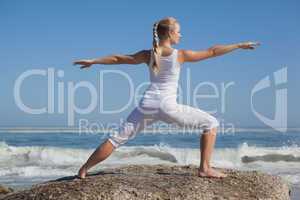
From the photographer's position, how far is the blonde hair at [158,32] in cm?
575

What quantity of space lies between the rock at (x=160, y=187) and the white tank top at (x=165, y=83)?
3.05 feet

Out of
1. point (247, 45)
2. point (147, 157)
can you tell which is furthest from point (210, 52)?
point (147, 157)

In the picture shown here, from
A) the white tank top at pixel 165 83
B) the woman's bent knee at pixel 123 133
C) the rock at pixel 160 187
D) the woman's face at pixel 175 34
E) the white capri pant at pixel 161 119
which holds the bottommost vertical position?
the rock at pixel 160 187

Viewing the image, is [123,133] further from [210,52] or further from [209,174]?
[210,52]

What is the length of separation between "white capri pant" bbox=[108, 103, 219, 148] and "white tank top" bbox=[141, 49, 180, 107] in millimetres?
101

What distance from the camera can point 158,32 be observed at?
5.80 meters

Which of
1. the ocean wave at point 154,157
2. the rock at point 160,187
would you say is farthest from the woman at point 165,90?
the ocean wave at point 154,157

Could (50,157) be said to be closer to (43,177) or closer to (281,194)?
(43,177)

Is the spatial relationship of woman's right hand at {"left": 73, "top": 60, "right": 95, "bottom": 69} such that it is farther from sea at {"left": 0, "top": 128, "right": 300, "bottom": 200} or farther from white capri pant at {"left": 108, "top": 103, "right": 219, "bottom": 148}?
sea at {"left": 0, "top": 128, "right": 300, "bottom": 200}

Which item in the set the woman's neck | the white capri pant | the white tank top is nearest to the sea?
the white capri pant

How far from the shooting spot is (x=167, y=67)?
5746mm

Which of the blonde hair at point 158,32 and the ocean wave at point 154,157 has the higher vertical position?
the blonde hair at point 158,32

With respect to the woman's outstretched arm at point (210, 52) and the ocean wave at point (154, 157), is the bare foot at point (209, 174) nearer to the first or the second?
the woman's outstretched arm at point (210, 52)

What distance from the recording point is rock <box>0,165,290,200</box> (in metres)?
5.44
